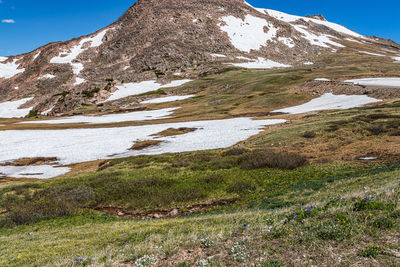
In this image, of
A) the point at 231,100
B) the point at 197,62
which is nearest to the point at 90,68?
the point at 197,62

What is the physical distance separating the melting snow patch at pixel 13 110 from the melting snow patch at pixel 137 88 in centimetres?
5226

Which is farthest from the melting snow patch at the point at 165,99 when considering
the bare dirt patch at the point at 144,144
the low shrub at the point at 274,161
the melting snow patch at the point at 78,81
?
the low shrub at the point at 274,161

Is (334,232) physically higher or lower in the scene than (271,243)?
higher

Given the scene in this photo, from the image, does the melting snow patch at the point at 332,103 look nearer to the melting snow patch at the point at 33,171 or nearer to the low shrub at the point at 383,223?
the melting snow patch at the point at 33,171

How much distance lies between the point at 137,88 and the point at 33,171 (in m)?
132

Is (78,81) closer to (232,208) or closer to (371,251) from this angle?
(232,208)

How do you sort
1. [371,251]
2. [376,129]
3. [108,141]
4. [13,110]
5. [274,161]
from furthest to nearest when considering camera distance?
[13,110]
[108,141]
[376,129]
[274,161]
[371,251]

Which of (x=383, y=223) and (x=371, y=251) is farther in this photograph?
(x=383, y=223)

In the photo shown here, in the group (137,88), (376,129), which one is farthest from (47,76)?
(376,129)

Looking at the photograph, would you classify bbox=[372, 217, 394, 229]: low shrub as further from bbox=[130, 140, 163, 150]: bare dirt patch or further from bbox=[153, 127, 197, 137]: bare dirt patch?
bbox=[153, 127, 197, 137]: bare dirt patch

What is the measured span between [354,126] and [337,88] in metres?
66.9

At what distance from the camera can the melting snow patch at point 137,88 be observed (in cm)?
15844

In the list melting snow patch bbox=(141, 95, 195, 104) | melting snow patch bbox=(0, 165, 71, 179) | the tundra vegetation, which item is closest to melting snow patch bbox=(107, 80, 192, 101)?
melting snow patch bbox=(141, 95, 195, 104)

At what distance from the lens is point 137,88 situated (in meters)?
167
